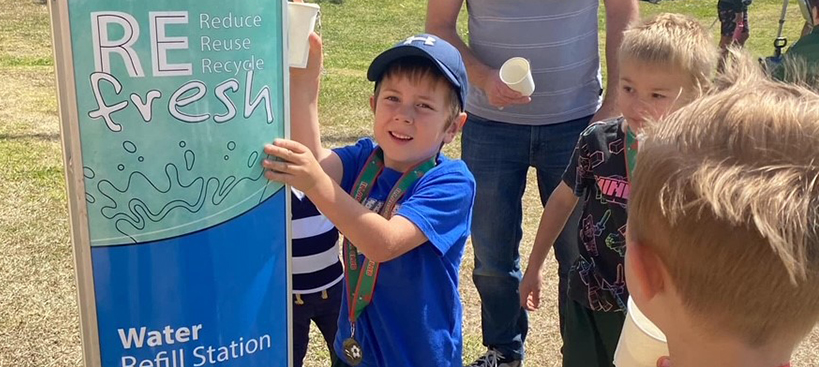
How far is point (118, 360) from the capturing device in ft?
5.24

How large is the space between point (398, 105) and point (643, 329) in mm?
812

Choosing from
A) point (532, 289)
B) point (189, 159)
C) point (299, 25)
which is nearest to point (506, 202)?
point (532, 289)

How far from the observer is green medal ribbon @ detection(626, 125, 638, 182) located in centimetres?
240

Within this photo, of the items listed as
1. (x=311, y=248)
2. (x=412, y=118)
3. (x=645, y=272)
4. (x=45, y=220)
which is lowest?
(x=45, y=220)

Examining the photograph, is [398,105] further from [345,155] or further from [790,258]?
[790,258]

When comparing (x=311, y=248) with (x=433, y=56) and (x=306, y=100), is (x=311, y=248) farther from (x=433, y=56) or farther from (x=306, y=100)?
(x=433, y=56)

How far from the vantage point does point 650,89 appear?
237 centimetres

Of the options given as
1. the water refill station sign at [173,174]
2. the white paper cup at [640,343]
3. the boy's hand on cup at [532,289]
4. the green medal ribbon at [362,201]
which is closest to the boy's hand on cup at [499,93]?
the boy's hand on cup at [532,289]

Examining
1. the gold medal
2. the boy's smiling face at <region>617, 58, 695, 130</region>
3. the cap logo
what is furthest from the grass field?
the cap logo

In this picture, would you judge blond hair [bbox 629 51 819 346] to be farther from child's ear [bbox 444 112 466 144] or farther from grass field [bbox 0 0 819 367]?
grass field [bbox 0 0 819 367]

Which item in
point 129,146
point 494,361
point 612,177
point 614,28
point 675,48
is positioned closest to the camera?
point 129,146

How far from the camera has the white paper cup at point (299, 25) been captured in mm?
1664

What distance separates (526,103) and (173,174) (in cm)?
170

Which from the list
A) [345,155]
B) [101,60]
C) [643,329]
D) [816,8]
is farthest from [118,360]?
[816,8]
